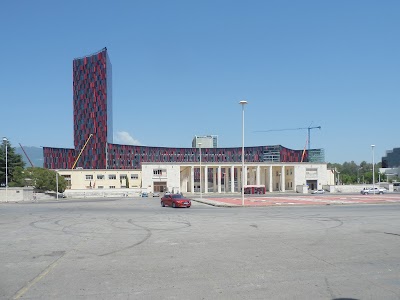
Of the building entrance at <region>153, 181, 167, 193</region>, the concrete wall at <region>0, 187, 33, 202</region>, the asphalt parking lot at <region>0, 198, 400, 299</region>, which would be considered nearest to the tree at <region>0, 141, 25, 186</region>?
the concrete wall at <region>0, 187, 33, 202</region>

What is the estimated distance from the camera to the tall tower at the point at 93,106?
5428 inches

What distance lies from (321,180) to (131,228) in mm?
102917

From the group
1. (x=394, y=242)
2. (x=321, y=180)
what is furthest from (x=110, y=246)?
(x=321, y=180)

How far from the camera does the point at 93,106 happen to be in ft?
460

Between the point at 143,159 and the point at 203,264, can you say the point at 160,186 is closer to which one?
the point at 143,159

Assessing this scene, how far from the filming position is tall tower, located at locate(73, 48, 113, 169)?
13788 cm

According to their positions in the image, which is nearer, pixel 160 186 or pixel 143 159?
pixel 160 186

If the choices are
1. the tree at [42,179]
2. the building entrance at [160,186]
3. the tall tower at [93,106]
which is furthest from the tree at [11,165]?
the tall tower at [93,106]

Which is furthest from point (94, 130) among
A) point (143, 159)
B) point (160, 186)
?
point (160, 186)

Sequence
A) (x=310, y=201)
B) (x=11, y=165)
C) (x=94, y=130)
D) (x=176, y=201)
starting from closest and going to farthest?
(x=176, y=201), (x=310, y=201), (x=11, y=165), (x=94, y=130)

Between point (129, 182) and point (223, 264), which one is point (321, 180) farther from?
point (223, 264)

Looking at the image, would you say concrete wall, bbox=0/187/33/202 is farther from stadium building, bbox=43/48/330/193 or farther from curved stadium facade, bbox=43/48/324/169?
curved stadium facade, bbox=43/48/324/169

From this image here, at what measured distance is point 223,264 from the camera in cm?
978

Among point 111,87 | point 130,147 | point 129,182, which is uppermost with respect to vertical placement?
point 111,87
